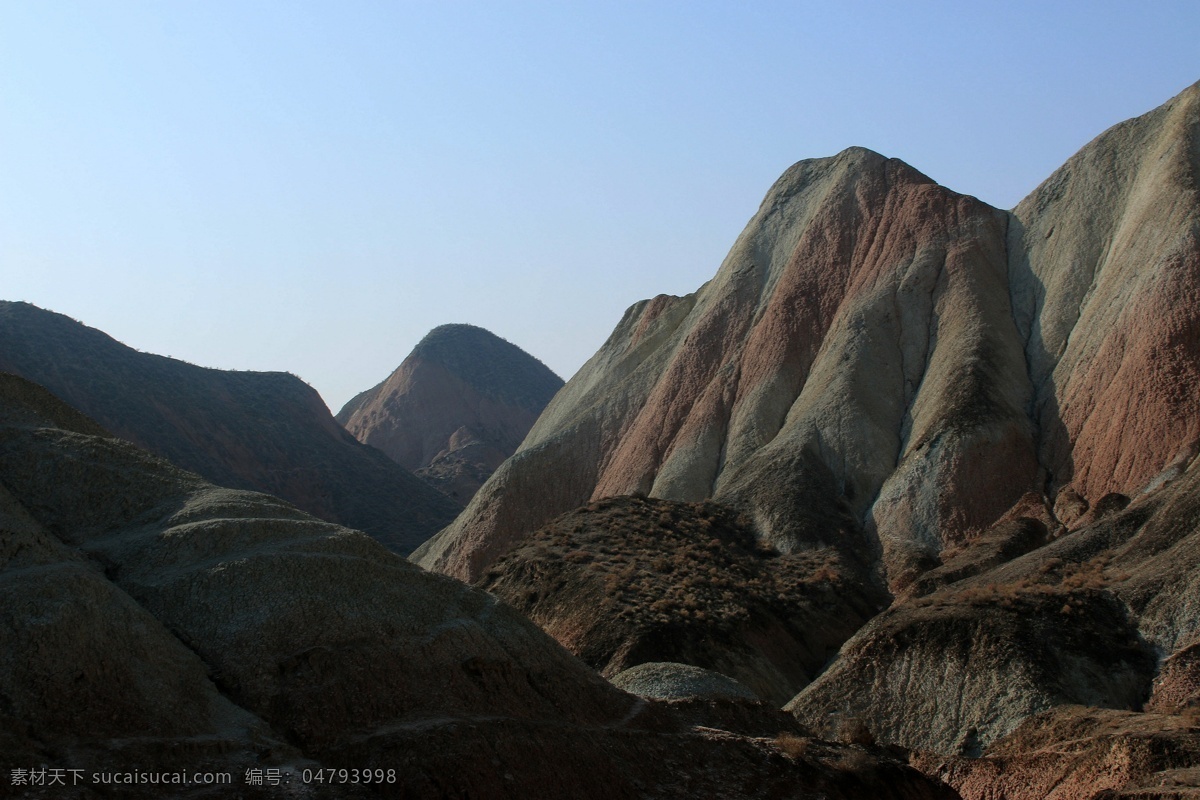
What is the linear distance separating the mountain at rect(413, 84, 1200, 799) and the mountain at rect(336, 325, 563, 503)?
55.0 m

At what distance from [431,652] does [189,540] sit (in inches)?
191

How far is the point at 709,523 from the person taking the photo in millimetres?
49219

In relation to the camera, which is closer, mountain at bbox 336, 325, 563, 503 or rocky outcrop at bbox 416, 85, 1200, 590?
rocky outcrop at bbox 416, 85, 1200, 590

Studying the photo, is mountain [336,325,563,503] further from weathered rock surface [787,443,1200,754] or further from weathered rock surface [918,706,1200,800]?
weathered rock surface [918,706,1200,800]

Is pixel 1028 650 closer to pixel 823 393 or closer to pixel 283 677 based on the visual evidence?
pixel 283 677

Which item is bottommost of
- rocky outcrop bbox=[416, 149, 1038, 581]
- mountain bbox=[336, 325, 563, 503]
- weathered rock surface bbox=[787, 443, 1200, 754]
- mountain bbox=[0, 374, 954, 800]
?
mountain bbox=[0, 374, 954, 800]

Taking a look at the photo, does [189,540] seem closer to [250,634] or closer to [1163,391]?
[250,634]

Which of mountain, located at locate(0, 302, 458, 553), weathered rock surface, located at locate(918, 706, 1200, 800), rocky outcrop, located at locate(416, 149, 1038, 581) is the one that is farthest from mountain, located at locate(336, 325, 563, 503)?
weathered rock surface, located at locate(918, 706, 1200, 800)

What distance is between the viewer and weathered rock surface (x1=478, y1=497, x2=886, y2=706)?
3925 cm

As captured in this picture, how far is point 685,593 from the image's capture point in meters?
42.6

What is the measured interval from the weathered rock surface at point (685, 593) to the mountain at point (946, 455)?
20cm

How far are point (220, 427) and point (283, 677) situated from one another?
75.2 metres

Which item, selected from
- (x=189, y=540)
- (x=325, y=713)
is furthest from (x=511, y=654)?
(x=189, y=540)

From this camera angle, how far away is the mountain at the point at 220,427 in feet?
279
